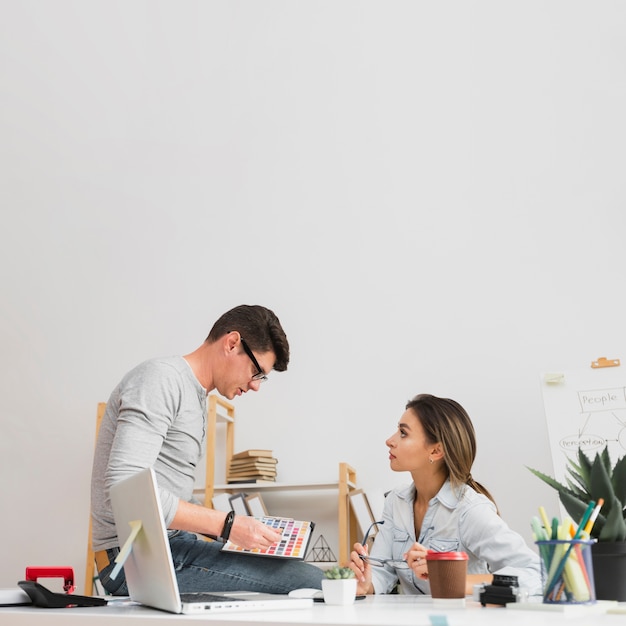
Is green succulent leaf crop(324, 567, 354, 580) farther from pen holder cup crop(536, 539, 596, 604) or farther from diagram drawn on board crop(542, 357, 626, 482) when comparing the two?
diagram drawn on board crop(542, 357, 626, 482)

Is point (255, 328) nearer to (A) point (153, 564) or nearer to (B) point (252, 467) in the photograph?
(A) point (153, 564)

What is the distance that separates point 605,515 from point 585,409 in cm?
159

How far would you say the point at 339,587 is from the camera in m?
1.32

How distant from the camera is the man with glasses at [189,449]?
1.63 m

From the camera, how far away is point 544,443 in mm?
3002

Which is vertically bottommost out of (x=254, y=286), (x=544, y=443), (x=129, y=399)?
(x=544, y=443)

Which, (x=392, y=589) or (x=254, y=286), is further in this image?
(x=254, y=286)

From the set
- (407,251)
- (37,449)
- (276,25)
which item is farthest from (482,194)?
(37,449)

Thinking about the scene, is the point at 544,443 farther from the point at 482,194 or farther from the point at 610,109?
the point at 610,109

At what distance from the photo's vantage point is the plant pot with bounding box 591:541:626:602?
1.26m

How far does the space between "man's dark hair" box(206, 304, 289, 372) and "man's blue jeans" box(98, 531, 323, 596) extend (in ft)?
1.83

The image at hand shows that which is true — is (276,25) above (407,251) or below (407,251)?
above

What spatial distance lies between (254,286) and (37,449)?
4.63 ft

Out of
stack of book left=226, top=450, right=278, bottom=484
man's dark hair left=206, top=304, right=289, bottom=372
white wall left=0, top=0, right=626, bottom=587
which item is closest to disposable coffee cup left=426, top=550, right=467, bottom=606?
man's dark hair left=206, top=304, right=289, bottom=372
